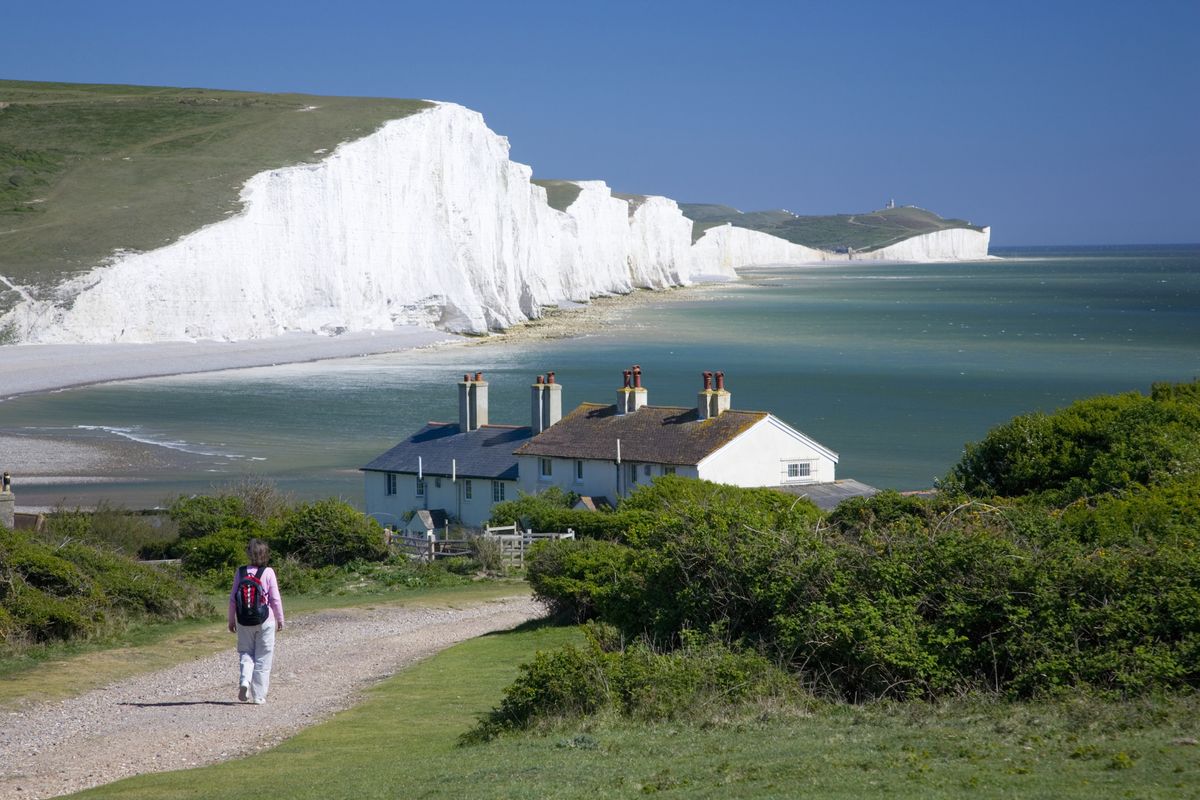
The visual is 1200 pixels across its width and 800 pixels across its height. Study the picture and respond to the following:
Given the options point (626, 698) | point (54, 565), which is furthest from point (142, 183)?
point (626, 698)

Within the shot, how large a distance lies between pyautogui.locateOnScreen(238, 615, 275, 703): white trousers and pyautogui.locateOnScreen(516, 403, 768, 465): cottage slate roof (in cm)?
1622

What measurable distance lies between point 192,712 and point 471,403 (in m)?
20.6

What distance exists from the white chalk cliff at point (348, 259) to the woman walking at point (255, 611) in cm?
7090

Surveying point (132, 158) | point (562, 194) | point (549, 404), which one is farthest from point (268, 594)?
point (562, 194)

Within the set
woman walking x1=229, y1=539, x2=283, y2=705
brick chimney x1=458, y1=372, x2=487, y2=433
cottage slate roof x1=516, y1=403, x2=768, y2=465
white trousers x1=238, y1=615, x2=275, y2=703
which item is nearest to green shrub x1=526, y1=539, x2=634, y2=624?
white trousers x1=238, y1=615, x2=275, y2=703

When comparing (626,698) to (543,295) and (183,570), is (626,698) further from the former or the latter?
(543,295)

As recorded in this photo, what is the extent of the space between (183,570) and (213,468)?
20.8 metres

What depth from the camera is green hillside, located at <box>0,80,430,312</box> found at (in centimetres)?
8772

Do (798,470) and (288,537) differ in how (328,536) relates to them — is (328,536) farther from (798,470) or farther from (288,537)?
(798,470)

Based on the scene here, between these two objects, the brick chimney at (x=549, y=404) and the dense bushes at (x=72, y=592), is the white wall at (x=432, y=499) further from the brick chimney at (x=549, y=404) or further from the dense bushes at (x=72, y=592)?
the dense bushes at (x=72, y=592)

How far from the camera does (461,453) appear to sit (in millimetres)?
33125

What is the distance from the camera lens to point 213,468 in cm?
4616

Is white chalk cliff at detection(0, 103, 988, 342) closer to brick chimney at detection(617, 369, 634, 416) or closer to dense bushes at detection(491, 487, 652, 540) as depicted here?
brick chimney at detection(617, 369, 634, 416)

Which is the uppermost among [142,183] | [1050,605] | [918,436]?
[142,183]
